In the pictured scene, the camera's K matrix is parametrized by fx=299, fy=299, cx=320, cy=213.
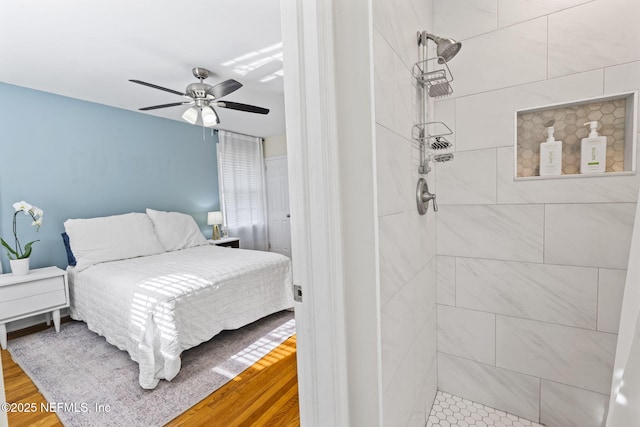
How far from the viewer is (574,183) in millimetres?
1365

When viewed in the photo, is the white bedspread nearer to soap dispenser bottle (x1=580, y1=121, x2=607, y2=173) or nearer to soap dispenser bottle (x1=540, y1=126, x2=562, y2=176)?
soap dispenser bottle (x1=540, y1=126, x2=562, y2=176)

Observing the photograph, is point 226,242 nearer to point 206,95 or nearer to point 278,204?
point 278,204

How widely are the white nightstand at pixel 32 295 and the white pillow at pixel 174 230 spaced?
1.01 meters

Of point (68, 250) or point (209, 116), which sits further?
point (68, 250)

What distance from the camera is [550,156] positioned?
143 centimetres

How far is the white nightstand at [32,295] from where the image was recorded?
245 cm

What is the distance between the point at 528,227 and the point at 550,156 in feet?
1.16

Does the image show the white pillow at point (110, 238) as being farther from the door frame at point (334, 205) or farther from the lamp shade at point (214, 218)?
the door frame at point (334, 205)

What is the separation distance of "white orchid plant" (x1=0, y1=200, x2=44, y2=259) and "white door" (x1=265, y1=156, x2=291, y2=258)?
10.5 ft

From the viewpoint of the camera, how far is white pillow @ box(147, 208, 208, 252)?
3.58 meters

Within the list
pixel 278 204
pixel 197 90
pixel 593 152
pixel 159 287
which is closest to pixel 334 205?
pixel 593 152

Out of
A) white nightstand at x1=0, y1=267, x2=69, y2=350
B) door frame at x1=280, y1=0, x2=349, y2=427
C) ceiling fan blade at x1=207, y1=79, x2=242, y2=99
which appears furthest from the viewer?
white nightstand at x1=0, y1=267, x2=69, y2=350

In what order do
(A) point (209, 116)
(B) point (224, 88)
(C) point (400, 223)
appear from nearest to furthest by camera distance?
(C) point (400, 223), (B) point (224, 88), (A) point (209, 116)

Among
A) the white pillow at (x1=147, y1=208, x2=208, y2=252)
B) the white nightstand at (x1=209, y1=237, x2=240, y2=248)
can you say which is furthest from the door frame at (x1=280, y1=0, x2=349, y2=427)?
the white nightstand at (x1=209, y1=237, x2=240, y2=248)
